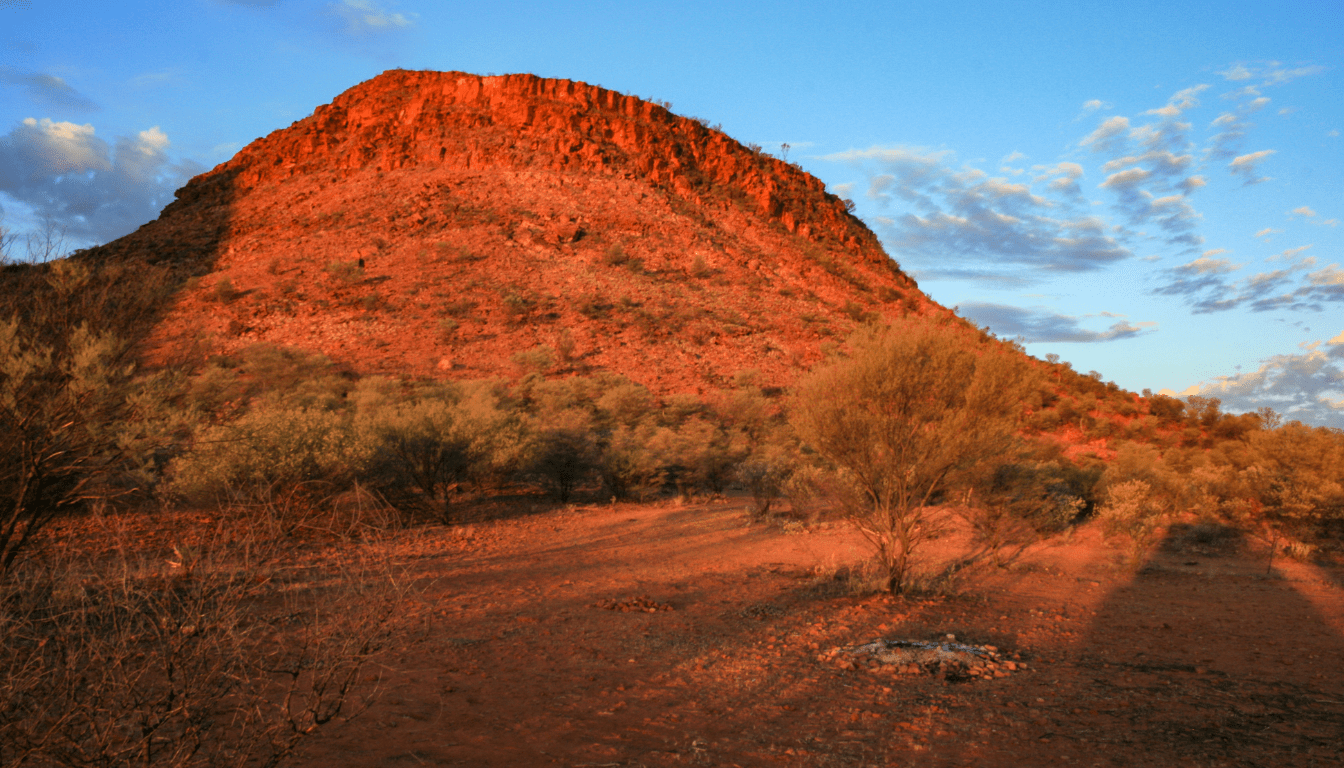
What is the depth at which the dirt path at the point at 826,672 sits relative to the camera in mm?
4414

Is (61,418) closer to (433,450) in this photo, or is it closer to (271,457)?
(271,457)

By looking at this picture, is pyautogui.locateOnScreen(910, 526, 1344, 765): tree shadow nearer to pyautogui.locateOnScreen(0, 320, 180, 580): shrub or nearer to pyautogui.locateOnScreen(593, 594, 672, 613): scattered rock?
pyautogui.locateOnScreen(593, 594, 672, 613): scattered rock

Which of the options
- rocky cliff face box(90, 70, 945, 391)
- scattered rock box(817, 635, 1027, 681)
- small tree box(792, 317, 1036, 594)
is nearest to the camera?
scattered rock box(817, 635, 1027, 681)

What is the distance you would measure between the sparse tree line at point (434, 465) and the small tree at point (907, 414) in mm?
31

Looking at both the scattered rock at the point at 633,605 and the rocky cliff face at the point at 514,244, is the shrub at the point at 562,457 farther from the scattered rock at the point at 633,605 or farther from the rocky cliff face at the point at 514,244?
the rocky cliff face at the point at 514,244

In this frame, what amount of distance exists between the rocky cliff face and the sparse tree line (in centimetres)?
761

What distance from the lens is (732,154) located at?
53031 millimetres

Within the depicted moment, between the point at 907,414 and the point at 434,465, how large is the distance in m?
10.1

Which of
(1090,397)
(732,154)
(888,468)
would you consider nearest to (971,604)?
(888,468)

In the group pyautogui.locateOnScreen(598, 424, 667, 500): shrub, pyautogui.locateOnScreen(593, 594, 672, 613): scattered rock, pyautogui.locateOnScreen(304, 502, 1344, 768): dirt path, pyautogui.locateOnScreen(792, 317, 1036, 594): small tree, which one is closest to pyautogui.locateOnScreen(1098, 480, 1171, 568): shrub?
pyautogui.locateOnScreen(304, 502, 1344, 768): dirt path

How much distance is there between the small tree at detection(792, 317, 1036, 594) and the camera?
905cm

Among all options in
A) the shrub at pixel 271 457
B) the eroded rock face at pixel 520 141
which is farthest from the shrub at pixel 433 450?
the eroded rock face at pixel 520 141

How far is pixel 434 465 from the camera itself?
14.7 m

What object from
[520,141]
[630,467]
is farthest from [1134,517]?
[520,141]
